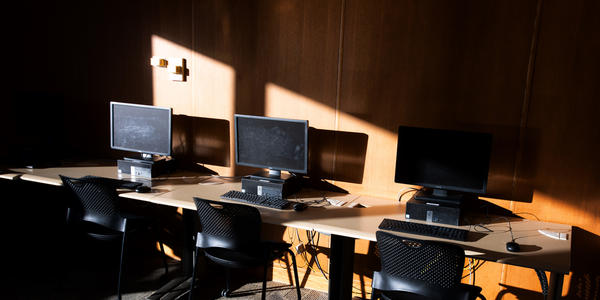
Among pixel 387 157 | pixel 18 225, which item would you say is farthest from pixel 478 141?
pixel 18 225

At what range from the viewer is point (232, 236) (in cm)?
282

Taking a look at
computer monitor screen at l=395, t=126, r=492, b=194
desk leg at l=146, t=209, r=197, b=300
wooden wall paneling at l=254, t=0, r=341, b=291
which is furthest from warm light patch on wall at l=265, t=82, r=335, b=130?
desk leg at l=146, t=209, r=197, b=300

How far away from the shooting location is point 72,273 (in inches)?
148

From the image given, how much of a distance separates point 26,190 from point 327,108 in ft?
9.15

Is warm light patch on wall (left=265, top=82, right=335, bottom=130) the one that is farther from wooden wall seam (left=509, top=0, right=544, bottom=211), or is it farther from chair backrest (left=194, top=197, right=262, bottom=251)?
wooden wall seam (left=509, top=0, right=544, bottom=211)

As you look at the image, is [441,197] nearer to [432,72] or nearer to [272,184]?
[432,72]

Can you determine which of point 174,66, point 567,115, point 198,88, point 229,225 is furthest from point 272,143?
point 567,115

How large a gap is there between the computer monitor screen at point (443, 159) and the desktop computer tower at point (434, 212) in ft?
0.46

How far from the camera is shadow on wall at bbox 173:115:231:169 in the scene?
383 cm

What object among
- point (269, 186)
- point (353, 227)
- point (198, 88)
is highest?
point (198, 88)

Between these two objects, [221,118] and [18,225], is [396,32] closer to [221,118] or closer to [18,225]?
[221,118]

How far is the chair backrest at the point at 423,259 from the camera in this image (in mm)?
2229

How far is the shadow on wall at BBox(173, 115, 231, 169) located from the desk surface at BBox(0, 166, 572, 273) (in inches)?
7.5

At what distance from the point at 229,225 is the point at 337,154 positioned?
1.05 m
